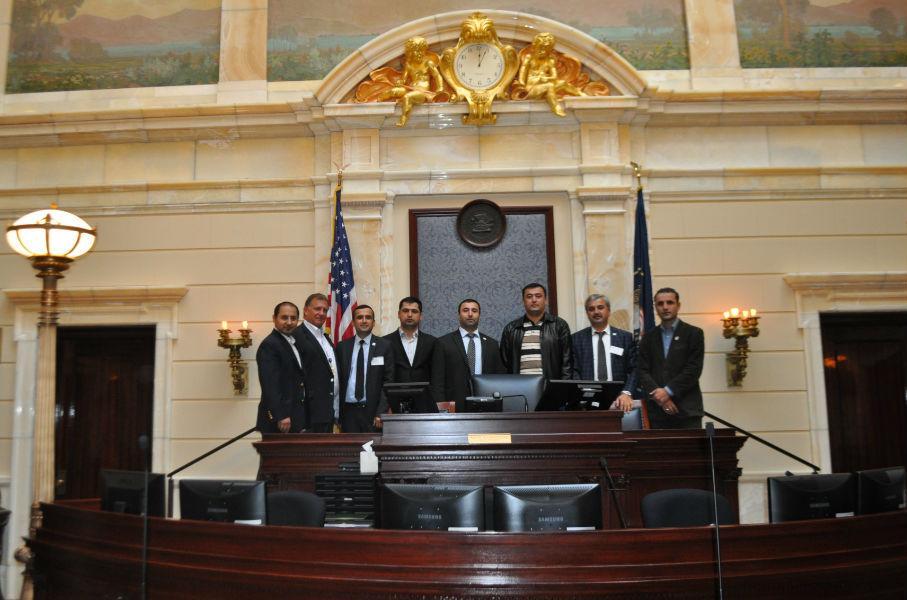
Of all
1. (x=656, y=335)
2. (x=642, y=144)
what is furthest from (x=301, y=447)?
(x=642, y=144)

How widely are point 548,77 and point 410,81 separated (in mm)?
1228

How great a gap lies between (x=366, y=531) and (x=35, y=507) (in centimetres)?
215

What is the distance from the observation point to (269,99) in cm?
786

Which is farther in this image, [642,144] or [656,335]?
[642,144]

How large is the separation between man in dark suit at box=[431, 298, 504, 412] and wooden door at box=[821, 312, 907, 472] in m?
3.28

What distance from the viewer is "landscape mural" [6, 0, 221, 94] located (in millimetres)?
8078

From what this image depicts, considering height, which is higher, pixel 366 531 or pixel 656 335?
pixel 656 335

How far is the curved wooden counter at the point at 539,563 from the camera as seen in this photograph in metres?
2.99

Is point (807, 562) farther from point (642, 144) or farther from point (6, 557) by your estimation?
point (6, 557)

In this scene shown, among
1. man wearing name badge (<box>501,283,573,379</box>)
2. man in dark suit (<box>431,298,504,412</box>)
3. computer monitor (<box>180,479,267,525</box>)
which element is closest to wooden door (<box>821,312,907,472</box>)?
man wearing name badge (<box>501,283,573,379</box>)

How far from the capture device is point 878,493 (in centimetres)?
349

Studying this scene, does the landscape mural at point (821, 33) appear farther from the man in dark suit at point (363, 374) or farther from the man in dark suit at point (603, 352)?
the man in dark suit at point (363, 374)

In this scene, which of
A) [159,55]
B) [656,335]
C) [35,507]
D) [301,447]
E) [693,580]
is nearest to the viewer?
[693,580]

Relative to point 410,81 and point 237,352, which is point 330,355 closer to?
point 237,352
